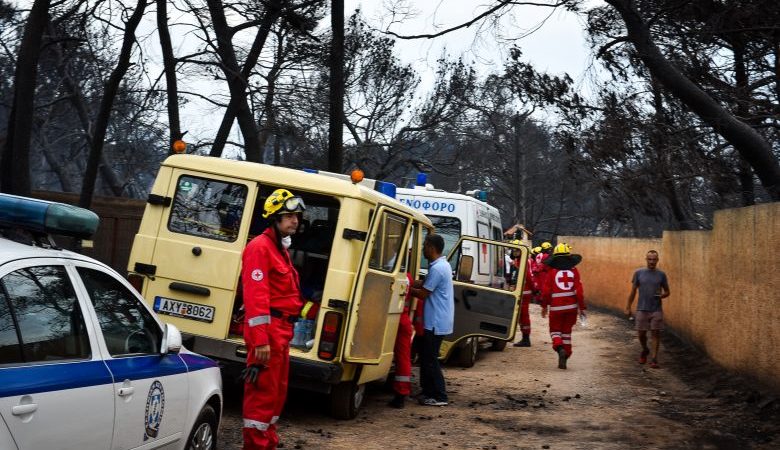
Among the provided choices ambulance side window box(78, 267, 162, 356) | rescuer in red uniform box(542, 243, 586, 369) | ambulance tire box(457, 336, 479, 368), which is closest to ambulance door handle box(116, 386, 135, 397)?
ambulance side window box(78, 267, 162, 356)

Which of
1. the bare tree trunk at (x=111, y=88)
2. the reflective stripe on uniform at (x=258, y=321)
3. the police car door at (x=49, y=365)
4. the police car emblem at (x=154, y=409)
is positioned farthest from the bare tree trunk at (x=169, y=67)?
the police car door at (x=49, y=365)

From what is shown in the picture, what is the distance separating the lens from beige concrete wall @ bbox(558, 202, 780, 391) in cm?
1173

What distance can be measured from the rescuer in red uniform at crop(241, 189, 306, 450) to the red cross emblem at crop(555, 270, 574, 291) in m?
9.21

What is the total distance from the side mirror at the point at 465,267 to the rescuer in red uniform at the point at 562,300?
1851 mm

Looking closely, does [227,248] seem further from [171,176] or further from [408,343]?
[408,343]

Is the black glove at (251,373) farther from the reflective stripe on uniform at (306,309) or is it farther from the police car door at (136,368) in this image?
the reflective stripe on uniform at (306,309)

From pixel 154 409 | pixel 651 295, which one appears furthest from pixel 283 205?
pixel 651 295

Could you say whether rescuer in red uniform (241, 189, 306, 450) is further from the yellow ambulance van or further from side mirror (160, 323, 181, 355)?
the yellow ambulance van

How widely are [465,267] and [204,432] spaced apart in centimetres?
812

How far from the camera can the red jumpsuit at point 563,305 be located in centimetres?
1588

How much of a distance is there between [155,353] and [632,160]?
17.7 meters

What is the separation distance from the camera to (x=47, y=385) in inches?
175

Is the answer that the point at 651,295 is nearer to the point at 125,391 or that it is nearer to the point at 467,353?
the point at 467,353

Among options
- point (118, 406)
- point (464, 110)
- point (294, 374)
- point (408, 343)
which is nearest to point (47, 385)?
point (118, 406)
